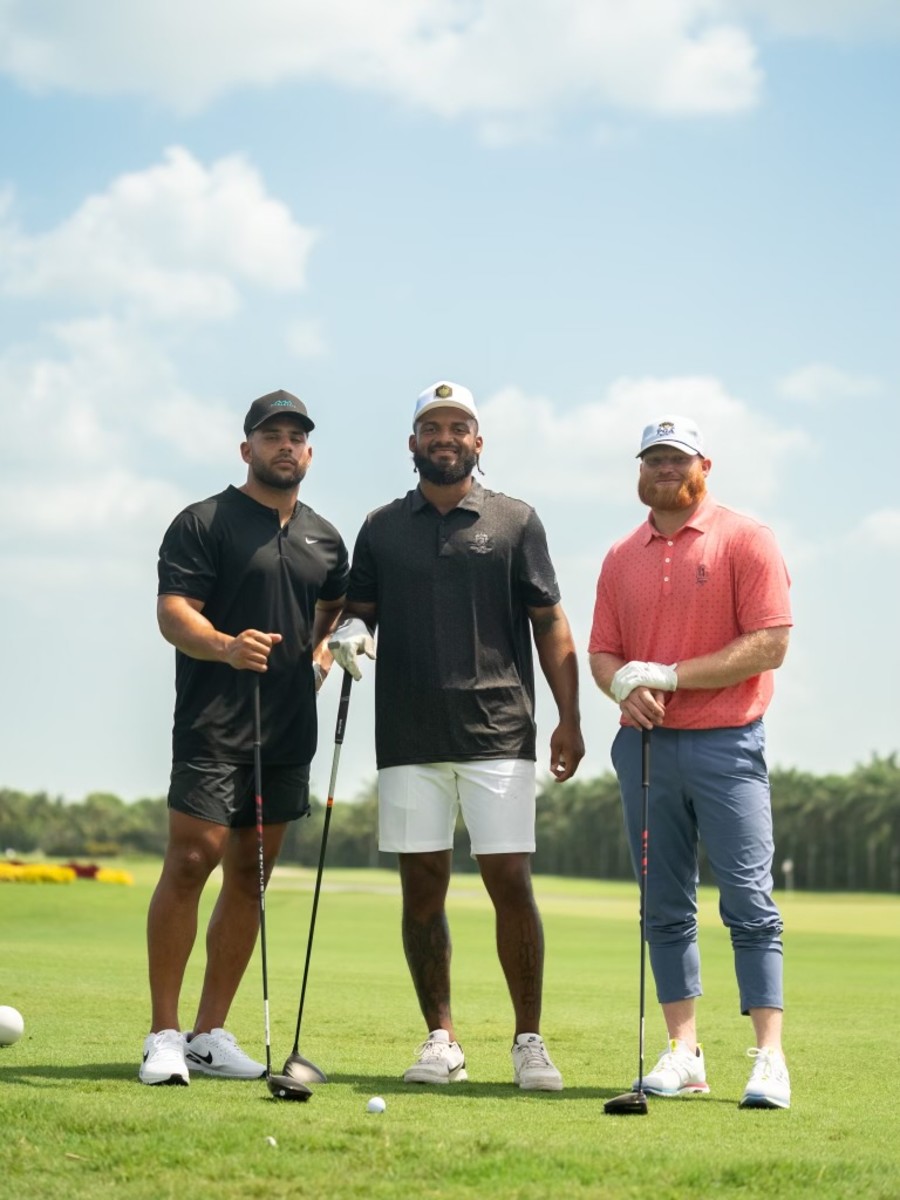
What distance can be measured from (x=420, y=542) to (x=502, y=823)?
1230 millimetres

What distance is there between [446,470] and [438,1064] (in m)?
2.45

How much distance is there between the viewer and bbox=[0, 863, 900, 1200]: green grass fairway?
14.2 ft

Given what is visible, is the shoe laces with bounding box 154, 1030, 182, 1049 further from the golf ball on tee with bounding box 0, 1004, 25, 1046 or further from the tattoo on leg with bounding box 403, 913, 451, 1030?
the golf ball on tee with bounding box 0, 1004, 25, 1046

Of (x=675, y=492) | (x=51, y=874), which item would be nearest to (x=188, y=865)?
(x=675, y=492)

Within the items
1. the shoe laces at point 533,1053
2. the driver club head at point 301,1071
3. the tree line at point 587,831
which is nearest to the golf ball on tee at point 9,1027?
the driver club head at point 301,1071

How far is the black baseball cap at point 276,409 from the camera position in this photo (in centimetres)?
695

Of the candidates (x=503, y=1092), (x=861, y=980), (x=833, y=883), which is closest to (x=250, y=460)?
(x=503, y=1092)

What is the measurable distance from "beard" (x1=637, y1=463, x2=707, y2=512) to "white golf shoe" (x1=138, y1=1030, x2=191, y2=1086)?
2867mm

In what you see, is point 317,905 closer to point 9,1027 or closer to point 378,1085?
point 378,1085

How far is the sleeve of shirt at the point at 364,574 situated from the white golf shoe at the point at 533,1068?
6.47ft

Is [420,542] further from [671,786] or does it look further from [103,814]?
[103,814]

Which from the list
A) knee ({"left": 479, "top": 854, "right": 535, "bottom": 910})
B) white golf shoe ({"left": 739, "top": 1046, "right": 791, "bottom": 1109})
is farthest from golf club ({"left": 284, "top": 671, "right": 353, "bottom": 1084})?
white golf shoe ({"left": 739, "top": 1046, "right": 791, "bottom": 1109})

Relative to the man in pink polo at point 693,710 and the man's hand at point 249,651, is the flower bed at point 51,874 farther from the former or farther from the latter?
the man in pink polo at point 693,710

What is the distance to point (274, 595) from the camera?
22.6 ft
